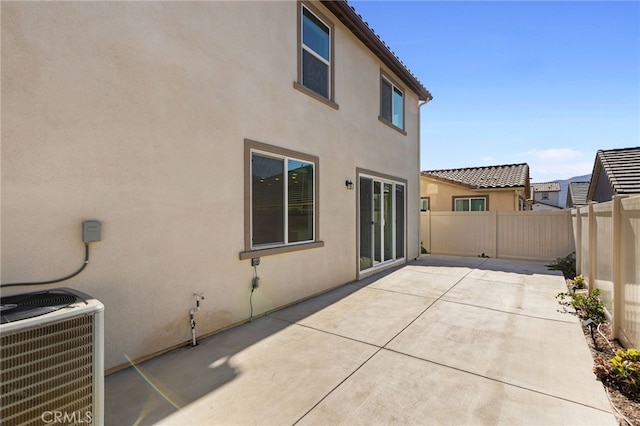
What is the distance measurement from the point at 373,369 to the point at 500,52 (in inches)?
357

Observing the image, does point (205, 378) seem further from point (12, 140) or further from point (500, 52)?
point (500, 52)

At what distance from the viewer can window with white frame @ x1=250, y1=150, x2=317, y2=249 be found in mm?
4934

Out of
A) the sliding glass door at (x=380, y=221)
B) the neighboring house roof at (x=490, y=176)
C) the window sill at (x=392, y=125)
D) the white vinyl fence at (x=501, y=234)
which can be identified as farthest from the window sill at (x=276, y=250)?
the neighboring house roof at (x=490, y=176)

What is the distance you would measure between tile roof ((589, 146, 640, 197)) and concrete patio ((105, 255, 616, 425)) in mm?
5668

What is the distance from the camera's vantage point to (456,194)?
1546cm

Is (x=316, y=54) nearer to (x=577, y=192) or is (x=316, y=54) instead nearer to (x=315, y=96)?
(x=315, y=96)

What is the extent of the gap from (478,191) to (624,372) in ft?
44.4

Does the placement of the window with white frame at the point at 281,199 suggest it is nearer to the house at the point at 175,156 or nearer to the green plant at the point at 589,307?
the house at the point at 175,156

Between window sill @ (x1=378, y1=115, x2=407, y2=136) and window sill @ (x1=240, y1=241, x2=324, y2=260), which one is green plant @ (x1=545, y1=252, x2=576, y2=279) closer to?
window sill @ (x1=378, y1=115, x2=407, y2=136)

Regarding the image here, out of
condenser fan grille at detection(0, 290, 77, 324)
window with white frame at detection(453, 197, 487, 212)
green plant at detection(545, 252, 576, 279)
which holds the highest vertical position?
window with white frame at detection(453, 197, 487, 212)

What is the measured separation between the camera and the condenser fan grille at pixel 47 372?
176 cm

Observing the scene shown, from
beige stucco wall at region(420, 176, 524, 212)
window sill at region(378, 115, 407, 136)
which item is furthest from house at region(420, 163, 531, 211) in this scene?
window sill at region(378, 115, 407, 136)

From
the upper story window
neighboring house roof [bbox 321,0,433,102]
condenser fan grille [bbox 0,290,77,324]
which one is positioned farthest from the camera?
the upper story window

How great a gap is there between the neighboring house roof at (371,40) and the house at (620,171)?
635 cm
